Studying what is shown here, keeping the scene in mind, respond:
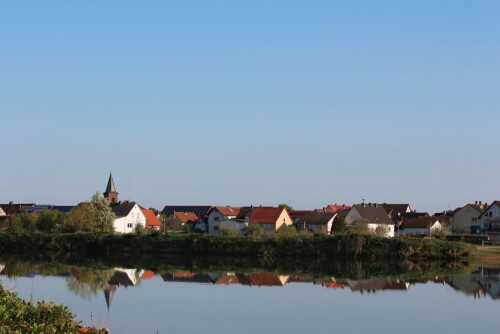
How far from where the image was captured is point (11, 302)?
20.4 meters

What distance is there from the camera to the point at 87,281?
133 feet

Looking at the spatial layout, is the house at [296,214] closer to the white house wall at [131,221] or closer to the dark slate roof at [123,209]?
the white house wall at [131,221]

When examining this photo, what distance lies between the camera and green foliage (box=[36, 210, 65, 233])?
7781cm

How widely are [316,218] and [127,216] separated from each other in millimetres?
23103

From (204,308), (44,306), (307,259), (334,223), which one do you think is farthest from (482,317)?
(334,223)

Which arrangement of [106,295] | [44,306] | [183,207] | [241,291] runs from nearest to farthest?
[44,306] → [106,295] → [241,291] → [183,207]

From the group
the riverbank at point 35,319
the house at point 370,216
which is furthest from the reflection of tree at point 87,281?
the house at point 370,216

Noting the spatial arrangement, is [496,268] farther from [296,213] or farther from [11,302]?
[296,213]

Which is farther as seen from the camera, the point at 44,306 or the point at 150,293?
the point at 150,293

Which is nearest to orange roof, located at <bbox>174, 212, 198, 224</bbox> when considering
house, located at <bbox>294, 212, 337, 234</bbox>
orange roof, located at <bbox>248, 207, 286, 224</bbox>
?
orange roof, located at <bbox>248, 207, 286, 224</bbox>

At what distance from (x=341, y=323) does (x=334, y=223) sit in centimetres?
5448

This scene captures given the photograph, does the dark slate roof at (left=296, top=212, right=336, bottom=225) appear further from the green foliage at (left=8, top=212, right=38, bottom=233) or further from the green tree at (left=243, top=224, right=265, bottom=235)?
the green foliage at (left=8, top=212, right=38, bottom=233)

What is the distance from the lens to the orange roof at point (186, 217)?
10364cm

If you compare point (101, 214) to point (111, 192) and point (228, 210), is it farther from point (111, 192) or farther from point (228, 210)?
point (111, 192)
